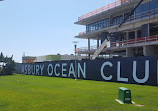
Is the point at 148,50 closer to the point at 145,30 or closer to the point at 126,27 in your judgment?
the point at 145,30

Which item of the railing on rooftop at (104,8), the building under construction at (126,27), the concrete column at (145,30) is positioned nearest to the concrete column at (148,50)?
the building under construction at (126,27)

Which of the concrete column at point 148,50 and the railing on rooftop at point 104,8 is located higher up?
the railing on rooftop at point 104,8

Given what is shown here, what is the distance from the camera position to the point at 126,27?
39094mm

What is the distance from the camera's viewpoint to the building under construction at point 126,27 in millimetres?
34344

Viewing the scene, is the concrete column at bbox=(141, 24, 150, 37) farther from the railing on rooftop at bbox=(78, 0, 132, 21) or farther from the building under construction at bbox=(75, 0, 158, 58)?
the railing on rooftop at bbox=(78, 0, 132, 21)

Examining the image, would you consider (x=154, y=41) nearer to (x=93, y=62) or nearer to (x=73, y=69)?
(x=93, y=62)

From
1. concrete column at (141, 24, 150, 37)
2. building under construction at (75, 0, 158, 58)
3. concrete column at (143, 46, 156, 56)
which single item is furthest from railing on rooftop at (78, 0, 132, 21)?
concrete column at (143, 46, 156, 56)

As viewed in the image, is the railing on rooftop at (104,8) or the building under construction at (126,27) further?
the railing on rooftop at (104,8)

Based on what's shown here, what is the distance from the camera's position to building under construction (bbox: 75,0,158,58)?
3434 cm

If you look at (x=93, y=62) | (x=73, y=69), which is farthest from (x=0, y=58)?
(x=93, y=62)

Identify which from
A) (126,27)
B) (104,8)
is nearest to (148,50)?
(126,27)

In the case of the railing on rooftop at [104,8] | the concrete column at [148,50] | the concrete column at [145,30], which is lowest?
the concrete column at [148,50]

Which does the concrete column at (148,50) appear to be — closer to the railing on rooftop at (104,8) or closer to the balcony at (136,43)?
the balcony at (136,43)

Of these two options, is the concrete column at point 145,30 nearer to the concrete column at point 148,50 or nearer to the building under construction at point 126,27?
the building under construction at point 126,27
